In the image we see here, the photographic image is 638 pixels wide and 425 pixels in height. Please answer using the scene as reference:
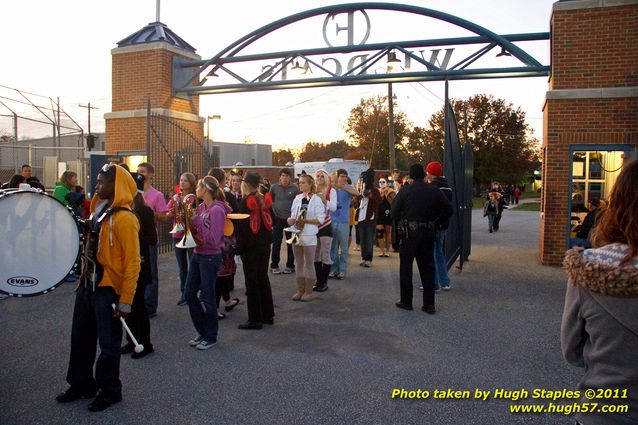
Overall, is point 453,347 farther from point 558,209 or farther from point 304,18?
point 304,18

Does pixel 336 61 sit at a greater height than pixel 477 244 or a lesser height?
greater

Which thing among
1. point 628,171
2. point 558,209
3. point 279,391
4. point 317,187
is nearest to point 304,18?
point 317,187

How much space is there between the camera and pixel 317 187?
838 centimetres

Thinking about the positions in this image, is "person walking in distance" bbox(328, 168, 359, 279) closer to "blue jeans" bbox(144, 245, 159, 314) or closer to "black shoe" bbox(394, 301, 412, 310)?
"black shoe" bbox(394, 301, 412, 310)

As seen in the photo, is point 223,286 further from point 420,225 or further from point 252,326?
point 420,225

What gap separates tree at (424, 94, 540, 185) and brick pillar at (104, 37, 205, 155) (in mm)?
40046

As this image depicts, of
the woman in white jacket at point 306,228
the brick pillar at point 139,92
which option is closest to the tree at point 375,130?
the brick pillar at point 139,92

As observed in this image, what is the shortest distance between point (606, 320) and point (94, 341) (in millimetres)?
3798

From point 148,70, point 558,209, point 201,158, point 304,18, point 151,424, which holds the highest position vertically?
point 304,18

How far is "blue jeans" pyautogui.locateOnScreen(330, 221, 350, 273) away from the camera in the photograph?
9.49m

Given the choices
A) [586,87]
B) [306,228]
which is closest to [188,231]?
[306,228]

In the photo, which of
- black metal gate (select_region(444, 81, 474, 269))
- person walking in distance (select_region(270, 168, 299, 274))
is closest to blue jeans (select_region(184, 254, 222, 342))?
person walking in distance (select_region(270, 168, 299, 274))

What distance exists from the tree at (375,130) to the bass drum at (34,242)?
140 ft

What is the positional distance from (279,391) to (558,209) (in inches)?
331
